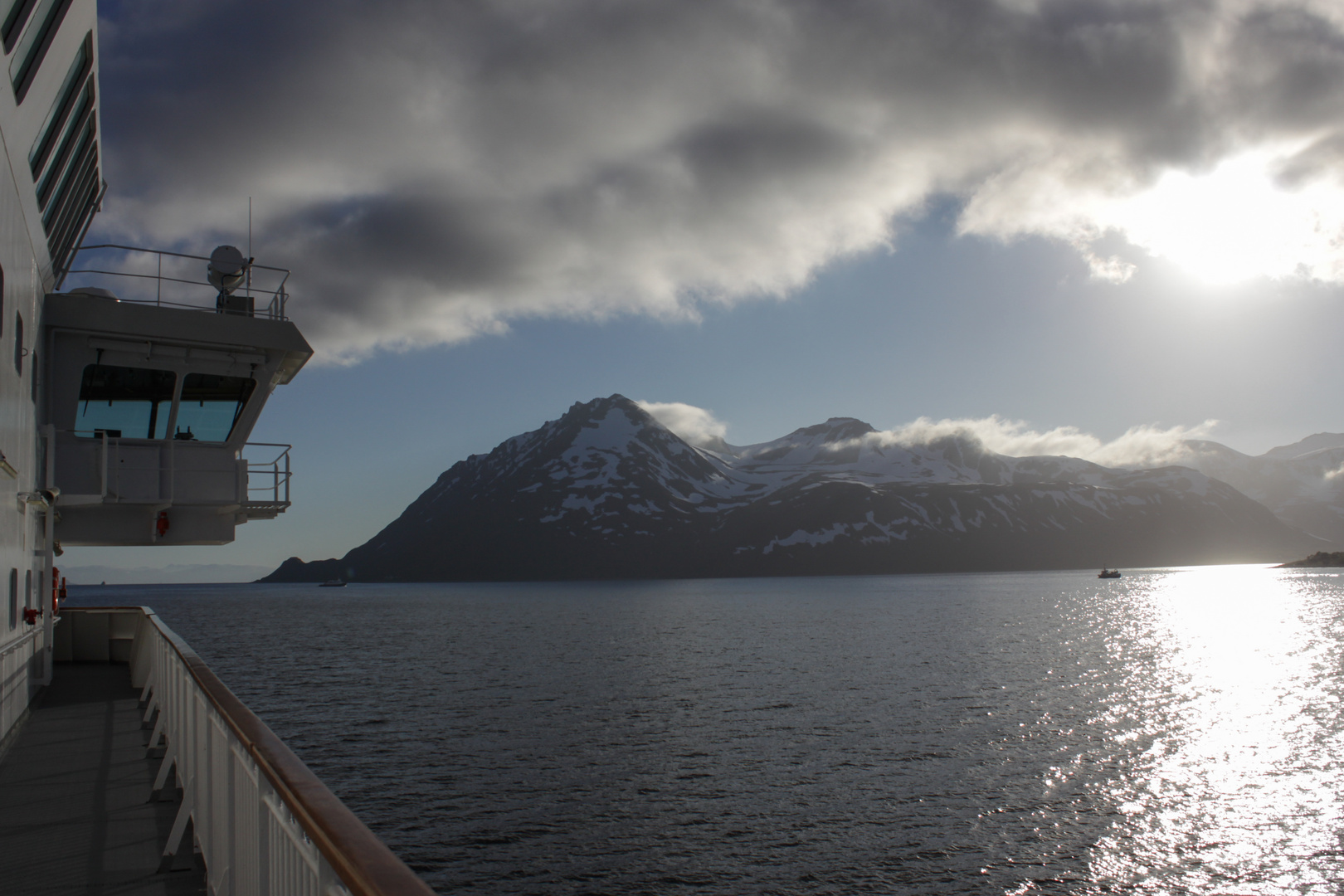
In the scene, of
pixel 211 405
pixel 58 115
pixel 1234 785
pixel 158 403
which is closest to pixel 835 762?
pixel 1234 785

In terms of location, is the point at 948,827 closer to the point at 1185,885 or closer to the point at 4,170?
the point at 1185,885

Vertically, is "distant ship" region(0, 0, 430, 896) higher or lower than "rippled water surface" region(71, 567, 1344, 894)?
higher

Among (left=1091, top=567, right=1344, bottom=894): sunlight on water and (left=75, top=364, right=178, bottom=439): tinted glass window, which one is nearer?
(left=75, top=364, right=178, bottom=439): tinted glass window

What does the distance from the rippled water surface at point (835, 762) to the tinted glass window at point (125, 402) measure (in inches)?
485

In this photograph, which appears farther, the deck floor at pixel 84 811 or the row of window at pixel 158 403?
the row of window at pixel 158 403

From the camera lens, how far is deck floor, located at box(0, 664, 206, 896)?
8047mm

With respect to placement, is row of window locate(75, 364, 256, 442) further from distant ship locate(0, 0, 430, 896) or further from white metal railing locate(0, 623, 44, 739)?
white metal railing locate(0, 623, 44, 739)

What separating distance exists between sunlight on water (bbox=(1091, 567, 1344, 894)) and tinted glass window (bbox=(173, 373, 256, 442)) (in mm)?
23646

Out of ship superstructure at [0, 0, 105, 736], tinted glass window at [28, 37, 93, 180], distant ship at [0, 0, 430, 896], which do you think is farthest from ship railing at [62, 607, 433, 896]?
tinted glass window at [28, 37, 93, 180]

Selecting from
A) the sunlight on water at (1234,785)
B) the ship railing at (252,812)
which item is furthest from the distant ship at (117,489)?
the sunlight on water at (1234,785)

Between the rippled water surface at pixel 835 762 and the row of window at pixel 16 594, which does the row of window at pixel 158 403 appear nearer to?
the row of window at pixel 16 594

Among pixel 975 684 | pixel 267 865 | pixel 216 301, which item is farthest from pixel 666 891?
pixel 975 684

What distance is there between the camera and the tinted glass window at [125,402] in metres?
19.1

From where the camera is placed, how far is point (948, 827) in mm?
23438
